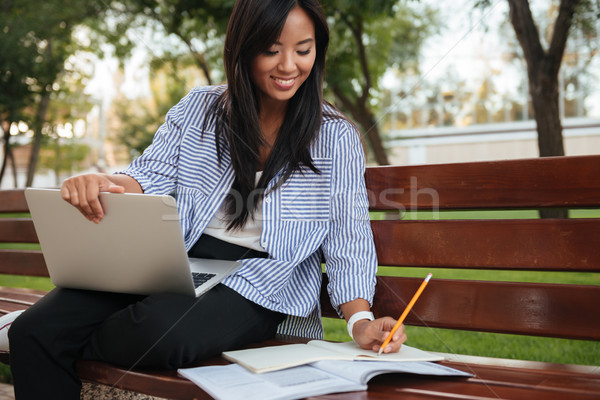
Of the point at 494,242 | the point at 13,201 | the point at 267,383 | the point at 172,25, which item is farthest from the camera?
the point at 172,25

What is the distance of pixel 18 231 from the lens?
340 centimetres

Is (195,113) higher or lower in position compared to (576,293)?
higher

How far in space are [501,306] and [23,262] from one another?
8.56ft

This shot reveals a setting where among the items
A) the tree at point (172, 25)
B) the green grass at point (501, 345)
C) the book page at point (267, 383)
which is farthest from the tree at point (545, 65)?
the book page at point (267, 383)

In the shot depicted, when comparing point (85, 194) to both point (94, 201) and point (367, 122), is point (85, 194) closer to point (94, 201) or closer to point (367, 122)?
point (94, 201)

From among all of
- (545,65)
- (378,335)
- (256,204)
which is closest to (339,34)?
(545,65)

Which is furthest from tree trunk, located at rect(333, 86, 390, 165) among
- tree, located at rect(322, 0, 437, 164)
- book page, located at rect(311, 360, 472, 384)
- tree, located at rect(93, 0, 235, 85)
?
book page, located at rect(311, 360, 472, 384)

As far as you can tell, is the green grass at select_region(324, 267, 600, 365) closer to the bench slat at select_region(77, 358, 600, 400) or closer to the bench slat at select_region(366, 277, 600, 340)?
the bench slat at select_region(366, 277, 600, 340)

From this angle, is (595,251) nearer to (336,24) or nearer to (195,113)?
(195,113)

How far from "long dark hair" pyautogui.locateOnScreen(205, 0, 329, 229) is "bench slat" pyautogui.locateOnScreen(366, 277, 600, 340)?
0.56 meters

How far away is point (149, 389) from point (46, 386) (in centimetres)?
32

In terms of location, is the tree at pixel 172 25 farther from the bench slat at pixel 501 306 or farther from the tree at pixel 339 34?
the bench slat at pixel 501 306

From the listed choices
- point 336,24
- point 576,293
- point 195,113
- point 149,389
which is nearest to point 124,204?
point 149,389

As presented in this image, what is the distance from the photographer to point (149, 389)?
64.7 inches
